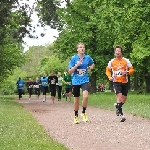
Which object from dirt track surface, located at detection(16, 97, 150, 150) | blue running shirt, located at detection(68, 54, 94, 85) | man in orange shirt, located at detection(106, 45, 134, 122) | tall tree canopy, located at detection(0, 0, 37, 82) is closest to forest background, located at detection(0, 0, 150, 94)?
tall tree canopy, located at detection(0, 0, 37, 82)

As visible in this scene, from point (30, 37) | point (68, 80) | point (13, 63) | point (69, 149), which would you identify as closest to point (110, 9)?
point (68, 80)

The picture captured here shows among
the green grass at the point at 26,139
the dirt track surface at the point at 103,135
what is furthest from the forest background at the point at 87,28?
the green grass at the point at 26,139

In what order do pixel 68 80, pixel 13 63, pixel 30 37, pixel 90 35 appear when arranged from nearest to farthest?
pixel 68 80
pixel 30 37
pixel 13 63
pixel 90 35

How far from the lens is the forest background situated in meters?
25.9

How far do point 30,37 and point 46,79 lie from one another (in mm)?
6958

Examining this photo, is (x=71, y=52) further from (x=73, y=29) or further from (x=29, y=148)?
(x=29, y=148)

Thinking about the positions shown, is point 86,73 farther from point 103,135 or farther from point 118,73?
point 103,135

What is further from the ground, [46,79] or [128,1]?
[128,1]

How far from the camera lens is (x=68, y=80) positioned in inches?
1088

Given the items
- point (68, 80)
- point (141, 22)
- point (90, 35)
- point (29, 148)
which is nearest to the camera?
point (29, 148)

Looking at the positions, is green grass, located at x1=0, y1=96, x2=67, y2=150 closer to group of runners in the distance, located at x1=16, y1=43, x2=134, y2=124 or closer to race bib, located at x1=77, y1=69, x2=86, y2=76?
group of runners in the distance, located at x1=16, y1=43, x2=134, y2=124

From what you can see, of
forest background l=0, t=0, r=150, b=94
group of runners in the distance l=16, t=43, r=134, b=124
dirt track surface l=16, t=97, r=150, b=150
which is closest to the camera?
dirt track surface l=16, t=97, r=150, b=150

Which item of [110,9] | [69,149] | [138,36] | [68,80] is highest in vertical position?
[110,9]

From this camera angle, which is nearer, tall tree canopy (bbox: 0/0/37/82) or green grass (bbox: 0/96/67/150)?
green grass (bbox: 0/96/67/150)
